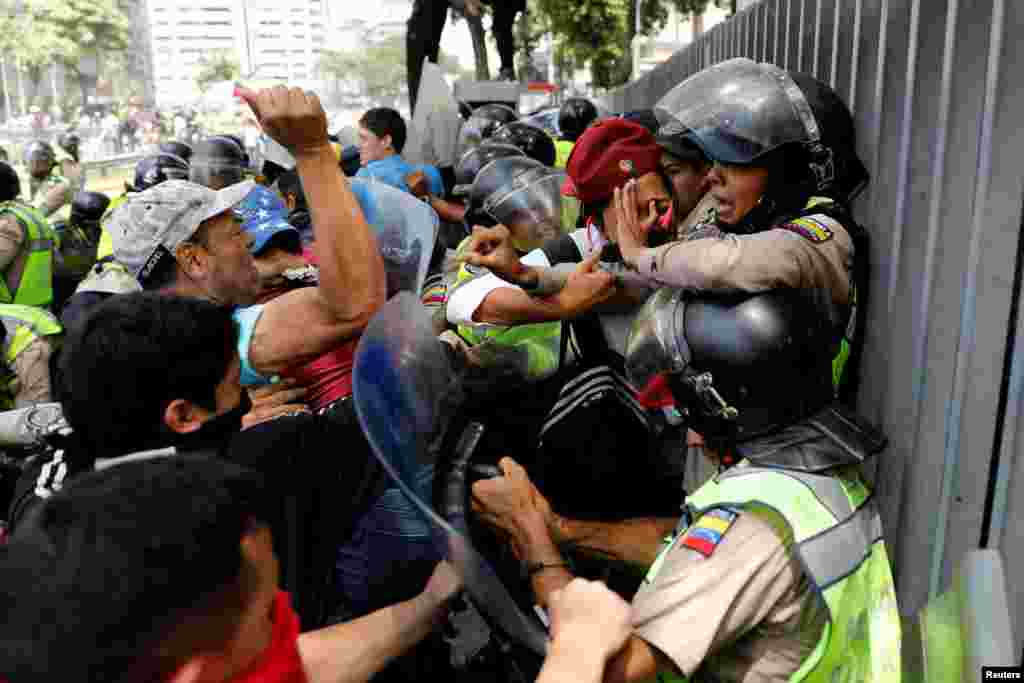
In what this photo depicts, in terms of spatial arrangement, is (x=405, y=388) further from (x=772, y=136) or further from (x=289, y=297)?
(x=772, y=136)

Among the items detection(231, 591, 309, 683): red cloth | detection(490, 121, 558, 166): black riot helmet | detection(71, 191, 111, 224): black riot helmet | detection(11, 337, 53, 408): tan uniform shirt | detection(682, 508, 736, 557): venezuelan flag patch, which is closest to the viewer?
detection(231, 591, 309, 683): red cloth

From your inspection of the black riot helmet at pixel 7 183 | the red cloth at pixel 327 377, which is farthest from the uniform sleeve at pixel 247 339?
the black riot helmet at pixel 7 183

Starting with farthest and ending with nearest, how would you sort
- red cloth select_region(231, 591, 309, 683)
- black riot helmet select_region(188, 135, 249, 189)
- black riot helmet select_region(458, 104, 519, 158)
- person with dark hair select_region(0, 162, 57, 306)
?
black riot helmet select_region(458, 104, 519, 158), black riot helmet select_region(188, 135, 249, 189), person with dark hair select_region(0, 162, 57, 306), red cloth select_region(231, 591, 309, 683)

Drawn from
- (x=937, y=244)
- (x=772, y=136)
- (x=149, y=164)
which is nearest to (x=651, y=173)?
(x=772, y=136)

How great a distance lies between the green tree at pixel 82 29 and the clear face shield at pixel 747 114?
65348mm

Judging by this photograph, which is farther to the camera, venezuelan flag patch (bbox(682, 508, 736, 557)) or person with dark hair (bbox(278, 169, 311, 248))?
person with dark hair (bbox(278, 169, 311, 248))

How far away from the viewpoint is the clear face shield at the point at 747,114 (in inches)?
90.4

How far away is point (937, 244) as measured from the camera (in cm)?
212

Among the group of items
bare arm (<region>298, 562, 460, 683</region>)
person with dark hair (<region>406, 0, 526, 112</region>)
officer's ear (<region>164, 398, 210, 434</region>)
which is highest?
person with dark hair (<region>406, 0, 526, 112</region>)

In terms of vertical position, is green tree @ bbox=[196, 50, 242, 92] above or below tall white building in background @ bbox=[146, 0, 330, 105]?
below

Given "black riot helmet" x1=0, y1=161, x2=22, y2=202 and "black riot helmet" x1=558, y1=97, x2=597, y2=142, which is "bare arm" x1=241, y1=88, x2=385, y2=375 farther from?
"black riot helmet" x1=558, y1=97, x2=597, y2=142

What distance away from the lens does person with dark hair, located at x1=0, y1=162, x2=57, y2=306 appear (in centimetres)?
555

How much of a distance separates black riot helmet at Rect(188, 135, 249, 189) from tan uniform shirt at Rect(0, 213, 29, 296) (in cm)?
134

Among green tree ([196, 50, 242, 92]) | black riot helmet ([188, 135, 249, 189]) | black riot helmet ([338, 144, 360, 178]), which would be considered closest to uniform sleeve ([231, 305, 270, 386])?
black riot helmet ([188, 135, 249, 189])
